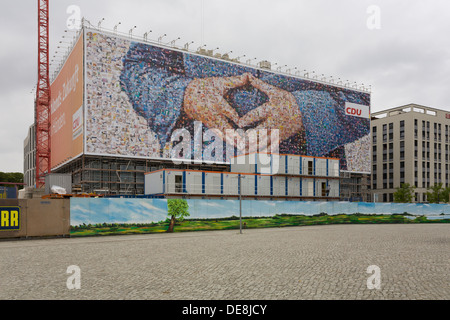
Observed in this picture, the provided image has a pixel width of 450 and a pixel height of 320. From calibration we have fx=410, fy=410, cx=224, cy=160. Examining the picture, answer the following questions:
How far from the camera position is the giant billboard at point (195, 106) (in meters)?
53.7

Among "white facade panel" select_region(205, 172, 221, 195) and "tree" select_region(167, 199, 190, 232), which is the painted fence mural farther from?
"white facade panel" select_region(205, 172, 221, 195)

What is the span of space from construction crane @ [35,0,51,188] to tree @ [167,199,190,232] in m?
44.9

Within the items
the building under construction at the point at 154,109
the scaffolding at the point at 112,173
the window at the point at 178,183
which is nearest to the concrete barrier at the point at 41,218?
the window at the point at 178,183

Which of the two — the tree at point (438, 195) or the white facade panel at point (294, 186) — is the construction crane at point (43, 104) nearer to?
the white facade panel at point (294, 186)

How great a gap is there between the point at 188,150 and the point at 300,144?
20712 mm

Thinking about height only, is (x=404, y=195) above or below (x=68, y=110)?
below

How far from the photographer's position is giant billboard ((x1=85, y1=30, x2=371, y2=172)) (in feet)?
176

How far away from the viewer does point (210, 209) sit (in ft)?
118

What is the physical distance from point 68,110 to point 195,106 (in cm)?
1853

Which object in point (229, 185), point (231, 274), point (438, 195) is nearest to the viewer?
point (231, 274)

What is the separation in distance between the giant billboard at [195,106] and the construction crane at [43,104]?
22.6 meters

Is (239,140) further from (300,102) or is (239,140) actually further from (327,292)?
(327,292)

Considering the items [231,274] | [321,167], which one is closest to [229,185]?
[321,167]

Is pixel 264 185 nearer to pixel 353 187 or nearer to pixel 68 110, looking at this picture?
pixel 68 110
